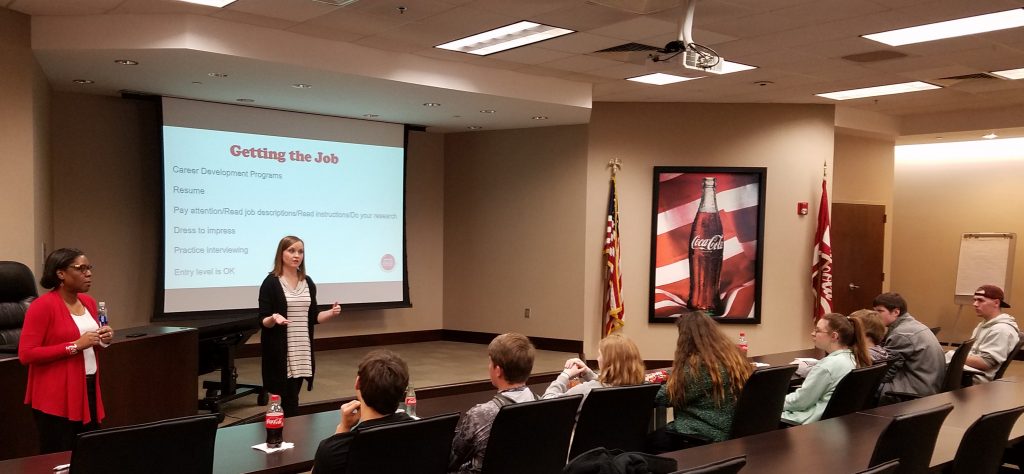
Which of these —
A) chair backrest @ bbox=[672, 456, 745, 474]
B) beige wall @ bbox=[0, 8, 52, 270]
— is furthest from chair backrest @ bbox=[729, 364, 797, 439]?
beige wall @ bbox=[0, 8, 52, 270]

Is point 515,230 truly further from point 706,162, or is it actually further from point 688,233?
point 706,162

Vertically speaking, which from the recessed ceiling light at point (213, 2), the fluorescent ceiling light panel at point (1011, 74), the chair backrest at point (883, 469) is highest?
the fluorescent ceiling light panel at point (1011, 74)

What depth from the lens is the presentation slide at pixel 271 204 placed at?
7.84 meters

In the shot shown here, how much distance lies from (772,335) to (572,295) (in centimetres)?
249

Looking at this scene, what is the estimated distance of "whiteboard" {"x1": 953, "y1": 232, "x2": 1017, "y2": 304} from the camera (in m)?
10.8

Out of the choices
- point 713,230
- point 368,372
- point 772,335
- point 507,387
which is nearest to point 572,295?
point 713,230

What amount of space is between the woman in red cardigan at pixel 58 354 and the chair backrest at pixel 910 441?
3.37 meters

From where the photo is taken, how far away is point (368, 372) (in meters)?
2.59

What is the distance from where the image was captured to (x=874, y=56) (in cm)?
707

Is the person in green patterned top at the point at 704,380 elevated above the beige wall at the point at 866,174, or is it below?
below

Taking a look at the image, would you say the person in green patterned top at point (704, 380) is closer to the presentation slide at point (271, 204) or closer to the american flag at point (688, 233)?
the presentation slide at point (271, 204)

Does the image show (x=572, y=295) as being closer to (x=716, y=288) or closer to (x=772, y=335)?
(x=716, y=288)

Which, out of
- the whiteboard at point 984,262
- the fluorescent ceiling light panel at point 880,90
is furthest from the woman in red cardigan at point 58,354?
the whiteboard at point 984,262

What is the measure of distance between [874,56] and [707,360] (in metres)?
4.65
